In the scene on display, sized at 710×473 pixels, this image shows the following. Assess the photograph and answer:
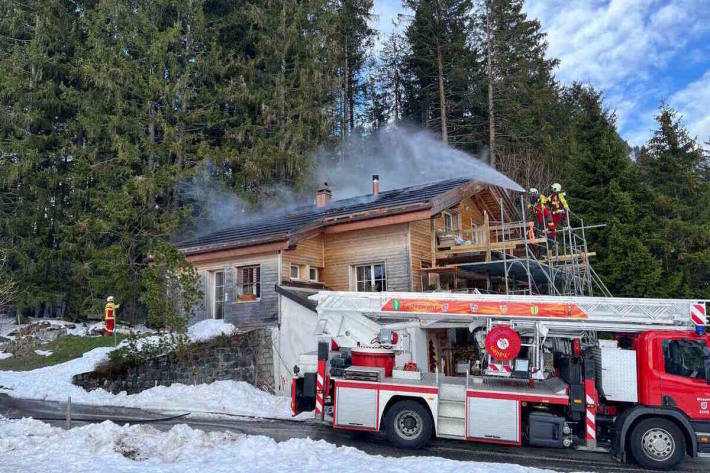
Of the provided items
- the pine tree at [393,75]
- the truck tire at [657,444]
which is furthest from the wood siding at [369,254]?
the pine tree at [393,75]

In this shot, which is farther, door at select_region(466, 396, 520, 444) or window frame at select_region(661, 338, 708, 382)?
door at select_region(466, 396, 520, 444)

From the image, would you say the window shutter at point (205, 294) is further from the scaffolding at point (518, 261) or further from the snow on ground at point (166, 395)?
the scaffolding at point (518, 261)

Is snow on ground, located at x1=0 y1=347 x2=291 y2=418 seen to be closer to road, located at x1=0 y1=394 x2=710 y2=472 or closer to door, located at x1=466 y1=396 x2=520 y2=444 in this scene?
road, located at x1=0 y1=394 x2=710 y2=472

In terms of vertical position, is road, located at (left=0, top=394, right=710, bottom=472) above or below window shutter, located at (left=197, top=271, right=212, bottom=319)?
below

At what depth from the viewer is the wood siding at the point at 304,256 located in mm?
19812

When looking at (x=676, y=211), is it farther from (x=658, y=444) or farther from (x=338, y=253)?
(x=658, y=444)

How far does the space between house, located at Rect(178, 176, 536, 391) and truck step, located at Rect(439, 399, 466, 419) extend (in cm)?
766

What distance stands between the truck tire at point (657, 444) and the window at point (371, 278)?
11.5 meters

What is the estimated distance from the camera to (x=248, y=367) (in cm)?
1789

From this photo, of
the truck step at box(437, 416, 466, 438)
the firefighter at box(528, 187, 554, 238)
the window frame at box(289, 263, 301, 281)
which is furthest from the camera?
the window frame at box(289, 263, 301, 281)

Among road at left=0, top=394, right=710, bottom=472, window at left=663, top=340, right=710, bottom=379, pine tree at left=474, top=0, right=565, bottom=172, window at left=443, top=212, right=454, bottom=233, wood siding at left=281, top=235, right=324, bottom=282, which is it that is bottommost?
road at left=0, top=394, right=710, bottom=472

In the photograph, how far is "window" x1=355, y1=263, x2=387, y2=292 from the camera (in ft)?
68.1

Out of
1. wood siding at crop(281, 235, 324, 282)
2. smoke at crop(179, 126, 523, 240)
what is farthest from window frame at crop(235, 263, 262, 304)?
smoke at crop(179, 126, 523, 240)

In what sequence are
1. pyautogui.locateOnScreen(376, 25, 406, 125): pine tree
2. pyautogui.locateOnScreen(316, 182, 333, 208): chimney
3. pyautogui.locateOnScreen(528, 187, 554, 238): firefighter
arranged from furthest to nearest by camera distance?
1. pyautogui.locateOnScreen(376, 25, 406, 125): pine tree
2. pyautogui.locateOnScreen(316, 182, 333, 208): chimney
3. pyautogui.locateOnScreen(528, 187, 554, 238): firefighter
